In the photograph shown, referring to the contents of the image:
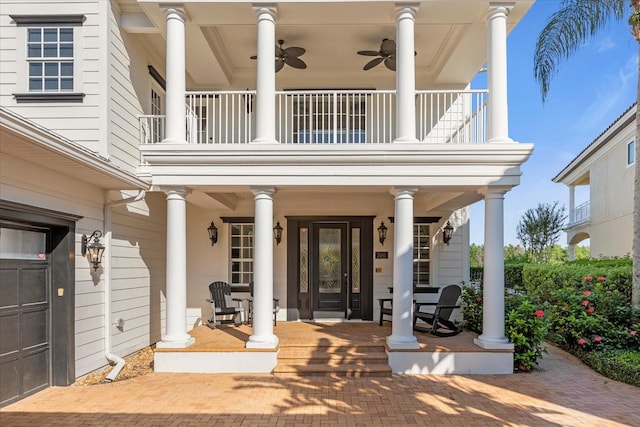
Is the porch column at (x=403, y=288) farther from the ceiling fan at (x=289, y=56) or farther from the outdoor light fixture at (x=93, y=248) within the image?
the outdoor light fixture at (x=93, y=248)

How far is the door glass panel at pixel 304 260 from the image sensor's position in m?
9.51

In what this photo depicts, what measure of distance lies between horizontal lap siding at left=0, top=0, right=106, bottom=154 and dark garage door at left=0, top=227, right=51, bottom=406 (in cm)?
213

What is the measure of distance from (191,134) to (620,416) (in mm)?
7777

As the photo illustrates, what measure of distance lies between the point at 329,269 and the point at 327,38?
530 centimetres

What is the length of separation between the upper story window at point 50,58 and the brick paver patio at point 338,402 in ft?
16.0

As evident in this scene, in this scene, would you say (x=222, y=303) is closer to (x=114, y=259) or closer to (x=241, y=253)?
(x=241, y=253)

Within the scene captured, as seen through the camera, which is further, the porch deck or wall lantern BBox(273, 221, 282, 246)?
wall lantern BBox(273, 221, 282, 246)

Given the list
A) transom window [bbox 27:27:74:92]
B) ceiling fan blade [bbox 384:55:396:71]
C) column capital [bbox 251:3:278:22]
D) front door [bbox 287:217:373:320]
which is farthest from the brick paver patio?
ceiling fan blade [bbox 384:55:396:71]

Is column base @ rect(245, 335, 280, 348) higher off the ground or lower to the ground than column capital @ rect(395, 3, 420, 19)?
lower

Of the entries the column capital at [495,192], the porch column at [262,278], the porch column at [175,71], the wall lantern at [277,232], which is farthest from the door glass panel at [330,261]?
the porch column at [175,71]

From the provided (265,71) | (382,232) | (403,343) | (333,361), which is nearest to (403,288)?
(403,343)

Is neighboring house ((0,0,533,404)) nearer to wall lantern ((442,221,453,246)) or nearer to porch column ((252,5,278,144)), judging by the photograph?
porch column ((252,5,278,144))

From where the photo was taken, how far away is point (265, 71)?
6.34 m

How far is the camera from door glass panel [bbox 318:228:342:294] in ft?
31.2
